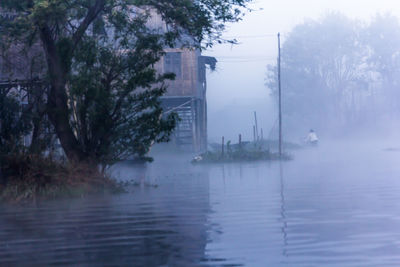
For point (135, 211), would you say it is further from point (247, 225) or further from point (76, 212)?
point (247, 225)

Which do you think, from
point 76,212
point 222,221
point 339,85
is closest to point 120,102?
point 76,212

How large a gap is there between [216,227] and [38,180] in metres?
6.53

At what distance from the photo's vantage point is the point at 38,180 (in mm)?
15305

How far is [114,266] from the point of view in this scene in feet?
23.9

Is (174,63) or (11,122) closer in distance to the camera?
(11,122)

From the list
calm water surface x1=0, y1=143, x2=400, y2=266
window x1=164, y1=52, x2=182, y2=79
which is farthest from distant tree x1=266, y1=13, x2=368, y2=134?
calm water surface x1=0, y1=143, x2=400, y2=266

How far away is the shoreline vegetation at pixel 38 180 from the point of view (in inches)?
589

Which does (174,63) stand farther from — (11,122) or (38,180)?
(38,180)

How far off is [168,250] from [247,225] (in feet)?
7.44

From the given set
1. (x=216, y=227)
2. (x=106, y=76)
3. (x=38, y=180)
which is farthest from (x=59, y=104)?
(x=216, y=227)

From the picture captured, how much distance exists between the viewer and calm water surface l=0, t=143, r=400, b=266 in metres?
7.65

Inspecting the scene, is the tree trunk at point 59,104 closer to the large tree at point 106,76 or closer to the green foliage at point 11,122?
the large tree at point 106,76

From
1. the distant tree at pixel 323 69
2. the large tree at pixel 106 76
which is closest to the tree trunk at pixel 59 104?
the large tree at pixel 106 76

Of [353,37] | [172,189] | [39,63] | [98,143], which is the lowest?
[172,189]
